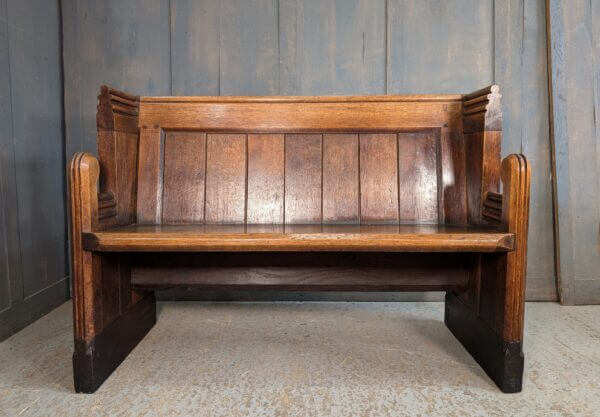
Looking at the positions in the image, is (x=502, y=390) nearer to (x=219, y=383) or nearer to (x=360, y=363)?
(x=360, y=363)

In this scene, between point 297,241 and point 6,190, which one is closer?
point 297,241

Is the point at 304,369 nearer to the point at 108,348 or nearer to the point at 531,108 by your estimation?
the point at 108,348

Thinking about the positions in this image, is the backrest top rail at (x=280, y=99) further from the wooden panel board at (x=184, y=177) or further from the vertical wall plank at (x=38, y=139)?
the vertical wall plank at (x=38, y=139)

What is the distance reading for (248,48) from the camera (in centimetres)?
252

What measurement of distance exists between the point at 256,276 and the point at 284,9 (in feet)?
4.89

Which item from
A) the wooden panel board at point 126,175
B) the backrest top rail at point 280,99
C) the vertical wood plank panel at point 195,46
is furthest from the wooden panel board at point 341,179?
the vertical wood plank panel at point 195,46

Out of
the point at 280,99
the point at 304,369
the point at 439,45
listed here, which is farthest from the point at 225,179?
the point at 439,45

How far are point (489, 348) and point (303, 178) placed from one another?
94 centimetres

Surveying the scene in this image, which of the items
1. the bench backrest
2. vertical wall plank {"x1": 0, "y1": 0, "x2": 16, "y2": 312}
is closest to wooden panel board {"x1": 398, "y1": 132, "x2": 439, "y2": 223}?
the bench backrest

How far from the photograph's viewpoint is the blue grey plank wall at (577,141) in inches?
96.0

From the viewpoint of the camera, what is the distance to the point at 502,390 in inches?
58.0

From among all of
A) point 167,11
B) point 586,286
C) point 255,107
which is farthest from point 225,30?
point 586,286

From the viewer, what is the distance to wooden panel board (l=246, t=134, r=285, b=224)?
73.9 inches

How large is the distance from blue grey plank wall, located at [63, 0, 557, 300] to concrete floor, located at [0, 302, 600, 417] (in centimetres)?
48
